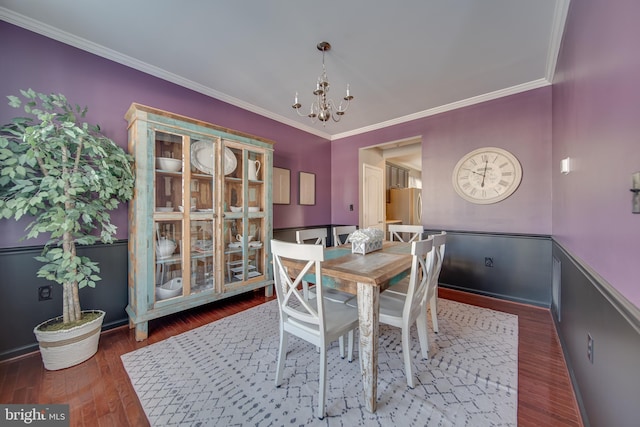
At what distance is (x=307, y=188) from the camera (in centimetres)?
430

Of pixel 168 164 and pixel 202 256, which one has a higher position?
pixel 168 164

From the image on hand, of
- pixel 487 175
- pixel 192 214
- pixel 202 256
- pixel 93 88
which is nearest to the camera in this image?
pixel 93 88

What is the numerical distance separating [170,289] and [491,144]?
4144 millimetres

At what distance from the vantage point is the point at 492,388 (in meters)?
1.53

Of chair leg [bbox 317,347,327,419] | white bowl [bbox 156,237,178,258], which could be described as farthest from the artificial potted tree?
chair leg [bbox 317,347,327,419]

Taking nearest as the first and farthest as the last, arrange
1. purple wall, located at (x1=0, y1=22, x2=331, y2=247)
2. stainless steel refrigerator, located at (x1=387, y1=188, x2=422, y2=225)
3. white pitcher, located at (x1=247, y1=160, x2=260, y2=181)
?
purple wall, located at (x1=0, y1=22, x2=331, y2=247)
white pitcher, located at (x1=247, y1=160, x2=260, y2=181)
stainless steel refrigerator, located at (x1=387, y1=188, x2=422, y2=225)

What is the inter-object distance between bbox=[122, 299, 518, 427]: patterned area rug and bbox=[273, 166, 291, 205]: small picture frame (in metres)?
2.04

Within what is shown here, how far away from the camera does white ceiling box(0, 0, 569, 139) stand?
1.77 metres

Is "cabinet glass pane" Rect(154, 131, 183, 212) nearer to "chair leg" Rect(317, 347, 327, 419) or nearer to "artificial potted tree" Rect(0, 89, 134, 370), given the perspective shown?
"artificial potted tree" Rect(0, 89, 134, 370)

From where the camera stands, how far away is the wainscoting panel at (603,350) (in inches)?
29.5

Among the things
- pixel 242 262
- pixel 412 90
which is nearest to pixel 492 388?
pixel 242 262

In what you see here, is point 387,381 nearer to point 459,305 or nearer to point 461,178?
point 459,305

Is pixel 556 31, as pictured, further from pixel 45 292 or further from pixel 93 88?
pixel 45 292

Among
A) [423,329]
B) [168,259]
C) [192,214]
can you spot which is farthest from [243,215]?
[423,329]
